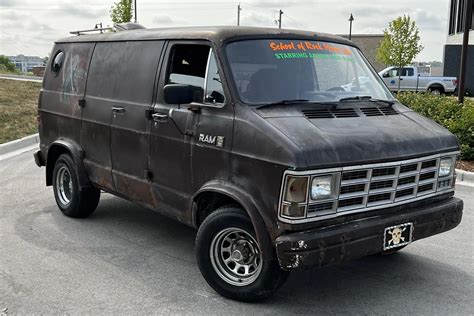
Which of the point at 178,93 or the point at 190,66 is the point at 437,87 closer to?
the point at 190,66

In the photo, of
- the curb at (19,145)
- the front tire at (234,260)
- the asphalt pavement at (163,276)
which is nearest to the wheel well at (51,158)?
the asphalt pavement at (163,276)

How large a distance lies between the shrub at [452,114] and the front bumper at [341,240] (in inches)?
237

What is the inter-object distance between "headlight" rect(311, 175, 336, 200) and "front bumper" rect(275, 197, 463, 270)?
0.24 metres

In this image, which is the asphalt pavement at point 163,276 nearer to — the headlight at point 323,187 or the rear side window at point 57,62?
the headlight at point 323,187

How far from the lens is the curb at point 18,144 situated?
1120cm

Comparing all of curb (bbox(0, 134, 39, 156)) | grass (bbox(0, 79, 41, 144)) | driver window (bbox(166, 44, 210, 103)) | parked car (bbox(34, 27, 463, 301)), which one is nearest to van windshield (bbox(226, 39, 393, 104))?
parked car (bbox(34, 27, 463, 301))

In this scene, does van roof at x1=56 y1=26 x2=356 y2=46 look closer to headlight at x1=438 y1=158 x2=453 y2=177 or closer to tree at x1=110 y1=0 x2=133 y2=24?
headlight at x1=438 y1=158 x2=453 y2=177

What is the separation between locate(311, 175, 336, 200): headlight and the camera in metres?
3.78

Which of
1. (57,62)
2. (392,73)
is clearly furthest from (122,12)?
(57,62)

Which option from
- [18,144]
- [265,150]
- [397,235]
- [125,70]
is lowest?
[18,144]

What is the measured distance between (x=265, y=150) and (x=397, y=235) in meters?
1.22

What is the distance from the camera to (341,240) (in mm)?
3840

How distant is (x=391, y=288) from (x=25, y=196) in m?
5.20

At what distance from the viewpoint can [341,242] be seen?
3842 mm
